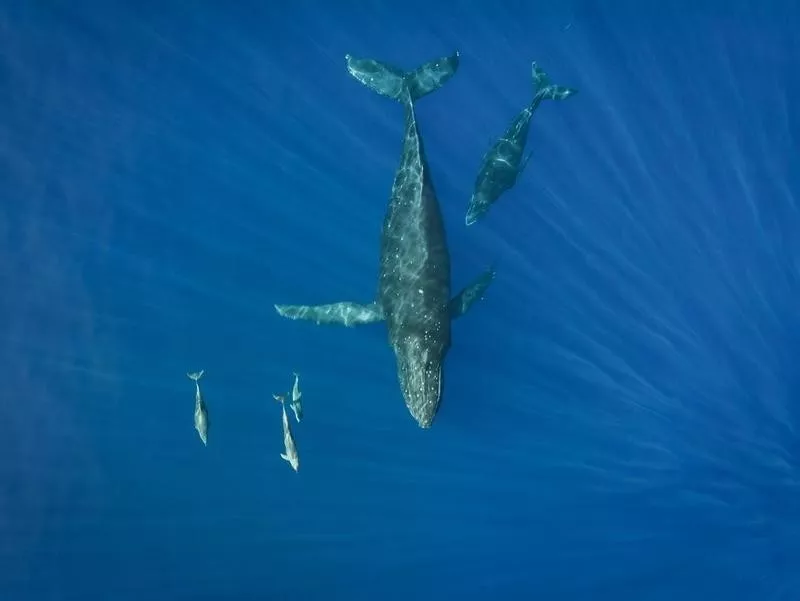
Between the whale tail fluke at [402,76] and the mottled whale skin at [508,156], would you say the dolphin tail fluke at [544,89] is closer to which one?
the mottled whale skin at [508,156]

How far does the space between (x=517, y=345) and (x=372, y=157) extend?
139 inches

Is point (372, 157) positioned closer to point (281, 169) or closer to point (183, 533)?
point (281, 169)

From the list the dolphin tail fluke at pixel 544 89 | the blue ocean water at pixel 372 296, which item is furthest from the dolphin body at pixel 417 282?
the blue ocean water at pixel 372 296

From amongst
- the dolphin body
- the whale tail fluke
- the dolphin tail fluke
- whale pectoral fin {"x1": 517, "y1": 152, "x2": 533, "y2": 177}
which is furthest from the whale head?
the dolphin tail fluke

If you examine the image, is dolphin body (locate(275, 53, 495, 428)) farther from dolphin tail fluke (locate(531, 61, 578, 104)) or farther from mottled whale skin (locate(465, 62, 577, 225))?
dolphin tail fluke (locate(531, 61, 578, 104))

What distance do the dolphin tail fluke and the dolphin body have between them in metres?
1.13

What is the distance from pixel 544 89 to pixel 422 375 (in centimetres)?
375

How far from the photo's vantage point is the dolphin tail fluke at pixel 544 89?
350 inches

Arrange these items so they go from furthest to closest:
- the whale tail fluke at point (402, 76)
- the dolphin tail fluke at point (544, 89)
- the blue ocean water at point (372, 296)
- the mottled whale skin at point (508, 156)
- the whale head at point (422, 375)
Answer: the blue ocean water at point (372, 296)
the dolphin tail fluke at point (544, 89)
the mottled whale skin at point (508, 156)
the whale tail fluke at point (402, 76)
the whale head at point (422, 375)

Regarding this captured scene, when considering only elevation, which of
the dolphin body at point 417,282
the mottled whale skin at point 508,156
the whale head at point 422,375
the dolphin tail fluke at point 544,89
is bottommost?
the whale head at point 422,375

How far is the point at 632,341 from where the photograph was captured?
1054 cm

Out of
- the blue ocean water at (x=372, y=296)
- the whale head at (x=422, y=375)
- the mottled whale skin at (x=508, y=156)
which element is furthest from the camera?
the blue ocean water at (x=372, y=296)

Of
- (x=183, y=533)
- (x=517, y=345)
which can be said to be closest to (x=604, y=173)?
(x=517, y=345)

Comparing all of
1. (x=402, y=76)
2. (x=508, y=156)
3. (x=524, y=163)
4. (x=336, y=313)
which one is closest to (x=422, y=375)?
(x=336, y=313)
